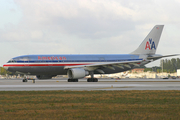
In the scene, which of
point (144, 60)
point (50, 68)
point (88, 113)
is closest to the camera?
point (88, 113)

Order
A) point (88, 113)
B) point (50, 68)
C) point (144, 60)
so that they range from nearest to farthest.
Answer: point (88, 113) → point (50, 68) → point (144, 60)

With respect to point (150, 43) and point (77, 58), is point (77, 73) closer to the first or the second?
point (77, 58)

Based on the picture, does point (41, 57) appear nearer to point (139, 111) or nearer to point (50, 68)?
point (50, 68)

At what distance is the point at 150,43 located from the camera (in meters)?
54.5

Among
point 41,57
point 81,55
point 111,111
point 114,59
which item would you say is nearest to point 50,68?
point 41,57

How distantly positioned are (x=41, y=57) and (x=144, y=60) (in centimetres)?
1857

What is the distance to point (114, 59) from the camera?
5144 centimetres

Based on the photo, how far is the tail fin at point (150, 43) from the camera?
2142 inches

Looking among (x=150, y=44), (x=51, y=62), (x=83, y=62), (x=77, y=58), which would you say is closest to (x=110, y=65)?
(x=83, y=62)

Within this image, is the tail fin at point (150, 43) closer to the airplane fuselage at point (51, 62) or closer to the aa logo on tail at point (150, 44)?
the aa logo on tail at point (150, 44)

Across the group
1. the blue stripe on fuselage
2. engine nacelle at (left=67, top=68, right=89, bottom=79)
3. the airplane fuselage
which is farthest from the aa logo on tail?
engine nacelle at (left=67, top=68, right=89, bottom=79)

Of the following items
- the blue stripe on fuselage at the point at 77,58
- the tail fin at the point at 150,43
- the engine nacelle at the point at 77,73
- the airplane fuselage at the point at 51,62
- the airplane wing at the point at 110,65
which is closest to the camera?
the engine nacelle at the point at 77,73

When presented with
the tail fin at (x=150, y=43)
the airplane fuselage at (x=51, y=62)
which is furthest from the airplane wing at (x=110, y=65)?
the tail fin at (x=150, y=43)

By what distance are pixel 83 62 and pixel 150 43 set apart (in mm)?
14259
